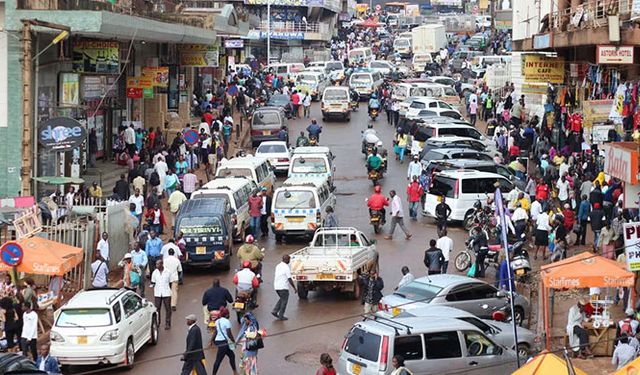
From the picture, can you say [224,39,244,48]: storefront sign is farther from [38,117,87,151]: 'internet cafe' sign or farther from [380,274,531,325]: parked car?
[380,274,531,325]: parked car

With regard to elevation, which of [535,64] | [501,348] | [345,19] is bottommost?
[501,348]

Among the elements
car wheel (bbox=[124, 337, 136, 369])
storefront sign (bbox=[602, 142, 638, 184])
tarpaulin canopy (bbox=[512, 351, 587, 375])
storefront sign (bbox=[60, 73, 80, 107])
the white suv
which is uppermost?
storefront sign (bbox=[60, 73, 80, 107])

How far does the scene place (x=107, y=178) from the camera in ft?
129

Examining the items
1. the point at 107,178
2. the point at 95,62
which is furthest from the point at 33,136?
the point at 107,178

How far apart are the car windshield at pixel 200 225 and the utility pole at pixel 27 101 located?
5806mm

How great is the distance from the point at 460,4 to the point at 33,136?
458ft

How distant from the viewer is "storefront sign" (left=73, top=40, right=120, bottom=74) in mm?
35000

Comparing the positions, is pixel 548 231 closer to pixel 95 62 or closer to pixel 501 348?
pixel 501 348

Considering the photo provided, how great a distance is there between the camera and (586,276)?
21.7 meters

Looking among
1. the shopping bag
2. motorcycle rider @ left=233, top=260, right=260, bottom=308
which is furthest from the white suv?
the shopping bag

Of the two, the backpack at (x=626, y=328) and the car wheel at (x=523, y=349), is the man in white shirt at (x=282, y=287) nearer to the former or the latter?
the car wheel at (x=523, y=349)

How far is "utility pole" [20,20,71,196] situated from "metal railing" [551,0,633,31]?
14.2 meters

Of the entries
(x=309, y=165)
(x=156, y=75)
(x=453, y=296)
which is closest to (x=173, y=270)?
(x=453, y=296)

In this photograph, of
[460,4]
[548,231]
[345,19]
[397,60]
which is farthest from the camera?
[460,4]
